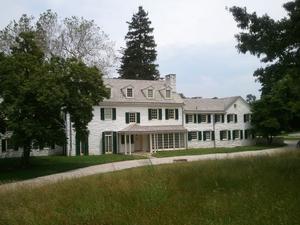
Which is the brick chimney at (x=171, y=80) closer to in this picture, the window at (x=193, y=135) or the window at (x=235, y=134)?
the window at (x=193, y=135)

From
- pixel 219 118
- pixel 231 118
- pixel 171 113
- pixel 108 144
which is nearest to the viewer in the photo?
pixel 108 144

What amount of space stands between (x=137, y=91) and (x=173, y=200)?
39.0 meters

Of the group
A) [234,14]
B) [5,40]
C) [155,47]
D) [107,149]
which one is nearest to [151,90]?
[107,149]

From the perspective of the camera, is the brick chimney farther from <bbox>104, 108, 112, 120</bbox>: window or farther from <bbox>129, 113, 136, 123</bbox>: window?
<bbox>104, 108, 112, 120</bbox>: window

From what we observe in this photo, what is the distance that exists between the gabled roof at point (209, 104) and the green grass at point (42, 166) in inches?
667

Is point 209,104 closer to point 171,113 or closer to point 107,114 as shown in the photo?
point 171,113

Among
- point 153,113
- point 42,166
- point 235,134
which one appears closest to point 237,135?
point 235,134

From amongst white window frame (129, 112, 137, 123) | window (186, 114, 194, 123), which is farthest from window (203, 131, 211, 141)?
white window frame (129, 112, 137, 123)

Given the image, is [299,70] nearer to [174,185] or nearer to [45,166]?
[174,185]

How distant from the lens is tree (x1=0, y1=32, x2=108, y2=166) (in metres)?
28.2

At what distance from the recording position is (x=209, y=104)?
178ft

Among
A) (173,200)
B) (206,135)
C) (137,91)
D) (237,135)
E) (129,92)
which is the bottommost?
(173,200)

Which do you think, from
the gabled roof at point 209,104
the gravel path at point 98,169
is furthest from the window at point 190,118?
the gravel path at point 98,169

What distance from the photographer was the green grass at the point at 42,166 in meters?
27.8
